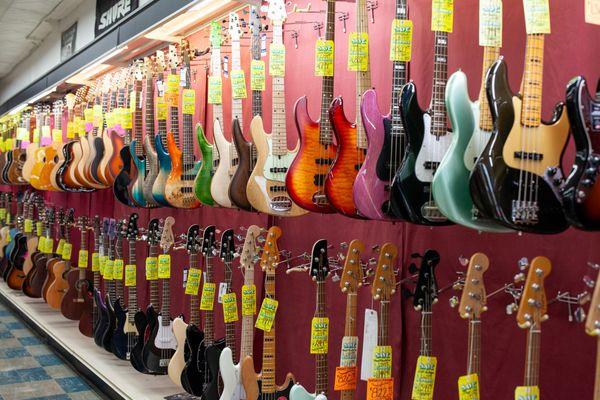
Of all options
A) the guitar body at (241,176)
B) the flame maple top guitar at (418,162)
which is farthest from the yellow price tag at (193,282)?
the flame maple top guitar at (418,162)

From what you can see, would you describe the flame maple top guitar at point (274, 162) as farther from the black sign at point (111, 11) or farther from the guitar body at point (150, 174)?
the black sign at point (111, 11)

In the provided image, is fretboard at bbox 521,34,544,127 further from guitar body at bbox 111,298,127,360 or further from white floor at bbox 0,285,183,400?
guitar body at bbox 111,298,127,360

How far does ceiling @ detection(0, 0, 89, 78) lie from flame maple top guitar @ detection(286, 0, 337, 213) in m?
4.40

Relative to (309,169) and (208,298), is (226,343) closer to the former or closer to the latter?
(208,298)

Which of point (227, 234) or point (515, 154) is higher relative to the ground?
point (515, 154)

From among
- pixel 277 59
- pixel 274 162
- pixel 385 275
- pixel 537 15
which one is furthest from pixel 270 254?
pixel 537 15

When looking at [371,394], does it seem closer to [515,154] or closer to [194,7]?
[515,154]

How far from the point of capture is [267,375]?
2732 mm

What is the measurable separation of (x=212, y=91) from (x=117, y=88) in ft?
5.19

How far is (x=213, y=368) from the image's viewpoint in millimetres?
3033

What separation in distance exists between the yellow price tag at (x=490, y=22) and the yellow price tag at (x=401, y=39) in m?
0.29

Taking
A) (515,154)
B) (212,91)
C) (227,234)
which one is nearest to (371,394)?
(515,154)

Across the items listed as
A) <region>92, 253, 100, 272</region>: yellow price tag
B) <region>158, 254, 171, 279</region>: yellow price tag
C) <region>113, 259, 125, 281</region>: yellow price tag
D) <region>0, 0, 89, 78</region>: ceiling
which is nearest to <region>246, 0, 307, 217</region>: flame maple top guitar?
<region>158, 254, 171, 279</region>: yellow price tag

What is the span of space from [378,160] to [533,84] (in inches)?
19.8
